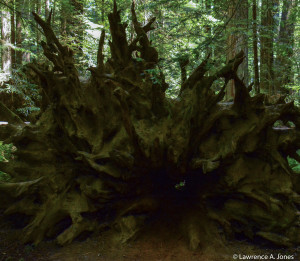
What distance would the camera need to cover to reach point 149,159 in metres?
4.46

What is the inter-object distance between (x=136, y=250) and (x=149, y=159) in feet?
5.10

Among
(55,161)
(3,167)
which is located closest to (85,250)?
(55,161)

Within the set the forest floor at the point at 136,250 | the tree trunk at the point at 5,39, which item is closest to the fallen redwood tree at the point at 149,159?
the forest floor at the point at 136,250

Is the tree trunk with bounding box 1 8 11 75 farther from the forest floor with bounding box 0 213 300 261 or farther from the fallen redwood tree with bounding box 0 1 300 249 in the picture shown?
the forest floor with bounding box 0 213 300 261

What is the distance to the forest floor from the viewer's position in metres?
4.02

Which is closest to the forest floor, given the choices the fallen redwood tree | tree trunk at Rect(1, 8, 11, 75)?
the fallen redwood tree

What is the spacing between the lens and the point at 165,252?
4.16 m

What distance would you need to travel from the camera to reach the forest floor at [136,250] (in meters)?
4.02

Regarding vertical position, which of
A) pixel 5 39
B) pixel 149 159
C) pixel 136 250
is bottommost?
pixel 136 250

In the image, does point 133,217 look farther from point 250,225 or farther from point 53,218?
point 250,225

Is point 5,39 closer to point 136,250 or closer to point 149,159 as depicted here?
point 149,159

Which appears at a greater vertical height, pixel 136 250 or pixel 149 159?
pixel 149 159

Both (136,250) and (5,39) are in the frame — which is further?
(5,39)

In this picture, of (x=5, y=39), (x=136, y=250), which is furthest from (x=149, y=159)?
(x=5, y=39)
